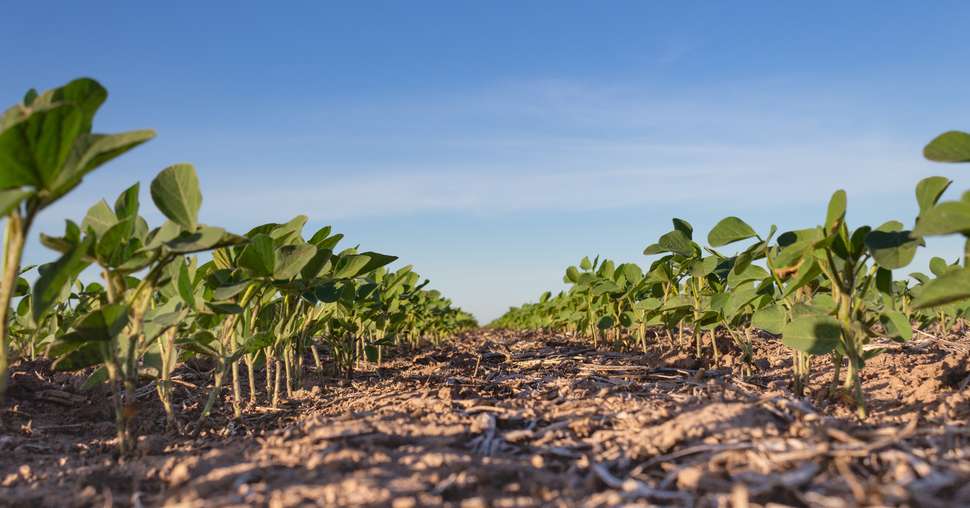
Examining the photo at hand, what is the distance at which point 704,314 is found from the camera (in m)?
4.60

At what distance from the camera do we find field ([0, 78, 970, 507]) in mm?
1805

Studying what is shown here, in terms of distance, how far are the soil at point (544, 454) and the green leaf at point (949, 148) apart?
84 centimetres

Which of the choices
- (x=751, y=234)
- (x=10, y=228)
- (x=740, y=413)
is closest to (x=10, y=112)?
(x=10, y=228)

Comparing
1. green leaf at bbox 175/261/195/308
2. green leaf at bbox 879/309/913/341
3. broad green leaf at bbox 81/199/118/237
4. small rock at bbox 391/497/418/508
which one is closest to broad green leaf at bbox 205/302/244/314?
green leaf at bbox 175/261/195/308

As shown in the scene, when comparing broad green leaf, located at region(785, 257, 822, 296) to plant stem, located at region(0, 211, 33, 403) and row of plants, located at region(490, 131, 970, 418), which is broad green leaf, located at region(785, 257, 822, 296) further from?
plant stem, located at region(0, 211, 33, 403)

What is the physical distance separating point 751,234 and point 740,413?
1.16 meters

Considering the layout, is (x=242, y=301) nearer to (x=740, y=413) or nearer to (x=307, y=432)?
(x=307, y=432)

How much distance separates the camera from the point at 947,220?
2064mm

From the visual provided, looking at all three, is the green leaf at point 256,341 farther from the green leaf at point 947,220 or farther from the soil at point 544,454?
the green leaf at point 947,220

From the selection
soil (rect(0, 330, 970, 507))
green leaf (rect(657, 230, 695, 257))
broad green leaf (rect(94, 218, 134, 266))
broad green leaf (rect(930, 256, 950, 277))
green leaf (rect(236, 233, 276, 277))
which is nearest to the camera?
soil (rect(0, 330, 970, 507))

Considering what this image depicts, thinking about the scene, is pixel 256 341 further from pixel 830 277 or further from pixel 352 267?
pixel 830 277

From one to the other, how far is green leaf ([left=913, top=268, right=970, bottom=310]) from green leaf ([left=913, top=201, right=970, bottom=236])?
168 mm

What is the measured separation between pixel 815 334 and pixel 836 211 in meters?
0.50

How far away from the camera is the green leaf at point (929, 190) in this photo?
8.40 ft
